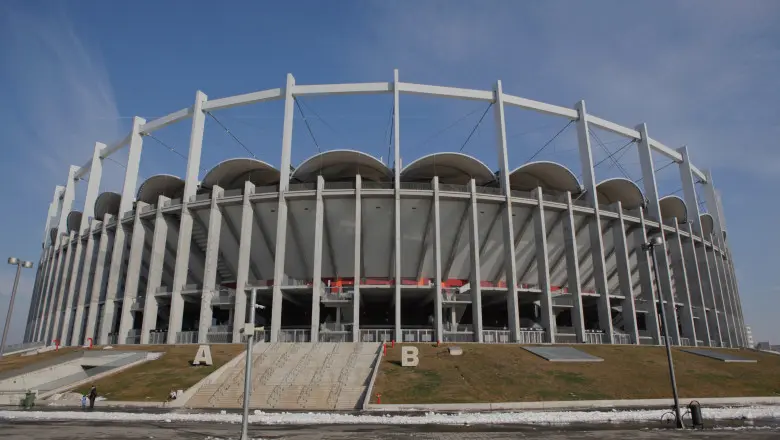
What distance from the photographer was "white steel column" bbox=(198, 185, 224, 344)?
39.9 metres

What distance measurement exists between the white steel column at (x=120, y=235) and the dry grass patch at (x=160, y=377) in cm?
1308

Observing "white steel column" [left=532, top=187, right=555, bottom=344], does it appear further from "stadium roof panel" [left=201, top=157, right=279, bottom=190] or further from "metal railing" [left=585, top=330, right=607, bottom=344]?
"stadium roof panel" [left=201, top=157, right=279, bottom=190]

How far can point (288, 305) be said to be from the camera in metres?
51.3

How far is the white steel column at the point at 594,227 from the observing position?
42406mm

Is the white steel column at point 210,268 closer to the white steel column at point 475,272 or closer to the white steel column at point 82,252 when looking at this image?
the white steel column at point 82,252

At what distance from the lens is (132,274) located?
148 feet

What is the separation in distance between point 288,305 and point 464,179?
22.3 meters

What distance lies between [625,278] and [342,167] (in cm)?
2780

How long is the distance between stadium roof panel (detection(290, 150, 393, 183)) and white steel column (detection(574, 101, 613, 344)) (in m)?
19.1

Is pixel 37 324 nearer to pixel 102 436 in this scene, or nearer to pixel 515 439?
pixel 102 436

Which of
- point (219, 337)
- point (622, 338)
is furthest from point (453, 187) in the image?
point (219, 337)

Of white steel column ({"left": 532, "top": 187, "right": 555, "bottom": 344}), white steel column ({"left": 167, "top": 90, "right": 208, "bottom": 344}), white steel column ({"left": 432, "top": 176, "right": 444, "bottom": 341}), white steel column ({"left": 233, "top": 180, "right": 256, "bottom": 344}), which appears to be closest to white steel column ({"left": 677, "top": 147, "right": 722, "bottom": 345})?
white steel column ({"left": 532, "top": 187, "right": 555, "bottom": 344})

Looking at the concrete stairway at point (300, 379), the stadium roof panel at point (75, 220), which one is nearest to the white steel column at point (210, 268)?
the concrete stairway at point (300, 379)

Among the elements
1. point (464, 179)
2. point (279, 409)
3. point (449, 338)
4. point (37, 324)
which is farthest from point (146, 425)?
point (37, 324)
